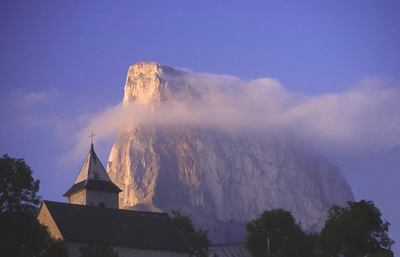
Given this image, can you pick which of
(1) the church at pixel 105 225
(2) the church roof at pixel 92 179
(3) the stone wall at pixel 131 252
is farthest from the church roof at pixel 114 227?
(2) the church roof at pixel 92 179

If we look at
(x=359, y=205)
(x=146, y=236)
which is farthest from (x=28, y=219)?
(x=359, y=205)

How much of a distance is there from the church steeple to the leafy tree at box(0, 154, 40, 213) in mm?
17414

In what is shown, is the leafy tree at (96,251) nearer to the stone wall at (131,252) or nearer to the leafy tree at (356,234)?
the stone wall at (131,252)

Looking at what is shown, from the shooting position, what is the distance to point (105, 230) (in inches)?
2953

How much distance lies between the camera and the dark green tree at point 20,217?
204ft

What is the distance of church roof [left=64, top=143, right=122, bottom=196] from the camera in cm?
8306

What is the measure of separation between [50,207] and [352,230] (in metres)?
31.1

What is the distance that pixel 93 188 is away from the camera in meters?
82.9

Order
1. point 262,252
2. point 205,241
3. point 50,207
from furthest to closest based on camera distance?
point 205,241 < point 262,252 < point 50,207

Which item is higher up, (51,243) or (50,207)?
(50,207)

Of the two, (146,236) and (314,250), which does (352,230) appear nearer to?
(314,250)

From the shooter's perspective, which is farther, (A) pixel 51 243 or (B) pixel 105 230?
(B) pixel 105 230

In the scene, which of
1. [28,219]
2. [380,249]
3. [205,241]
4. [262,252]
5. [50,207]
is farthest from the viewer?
[205,241]

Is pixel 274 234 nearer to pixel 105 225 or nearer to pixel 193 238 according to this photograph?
pixel 193 238
